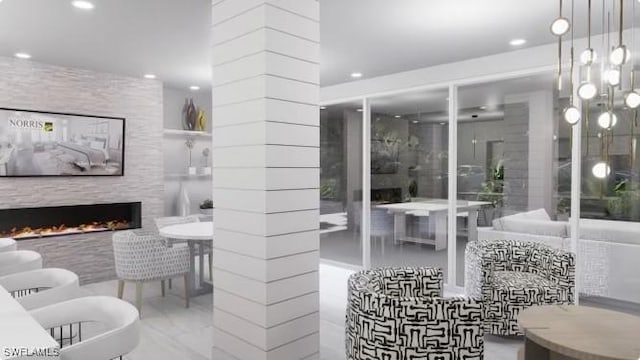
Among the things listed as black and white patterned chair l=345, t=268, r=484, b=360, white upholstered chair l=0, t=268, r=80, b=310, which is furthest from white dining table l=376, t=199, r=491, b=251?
white upholstered chair l=0, t=268, r=80, b=310

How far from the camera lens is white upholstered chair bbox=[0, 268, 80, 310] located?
1917mm

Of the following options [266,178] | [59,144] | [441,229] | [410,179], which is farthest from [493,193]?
[59,144]

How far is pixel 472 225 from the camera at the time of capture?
16.1ft

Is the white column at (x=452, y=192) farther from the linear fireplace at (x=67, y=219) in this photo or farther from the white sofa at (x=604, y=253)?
the linear fireplace at (x=67, y=219)

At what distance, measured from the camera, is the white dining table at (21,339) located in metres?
1.10

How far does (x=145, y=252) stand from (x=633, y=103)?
3.96 meters

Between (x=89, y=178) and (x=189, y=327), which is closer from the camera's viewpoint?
(x=189, y=327)

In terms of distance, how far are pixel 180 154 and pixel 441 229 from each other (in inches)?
161

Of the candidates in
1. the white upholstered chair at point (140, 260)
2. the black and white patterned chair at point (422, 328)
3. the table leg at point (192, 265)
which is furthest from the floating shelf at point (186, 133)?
the black and white patterned chair at point (422, 328)

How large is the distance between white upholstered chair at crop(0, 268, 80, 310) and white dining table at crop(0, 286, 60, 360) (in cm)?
44

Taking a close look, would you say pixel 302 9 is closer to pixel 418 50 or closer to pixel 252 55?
pixel 252 55

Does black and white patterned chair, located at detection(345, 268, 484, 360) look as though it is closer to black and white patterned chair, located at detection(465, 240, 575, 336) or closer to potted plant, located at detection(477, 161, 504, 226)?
black and white patterned chair, located at detection(465, 240, 575, 336)

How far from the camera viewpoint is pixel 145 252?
4.10 m

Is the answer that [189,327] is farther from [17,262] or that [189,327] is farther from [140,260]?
[17,262]
